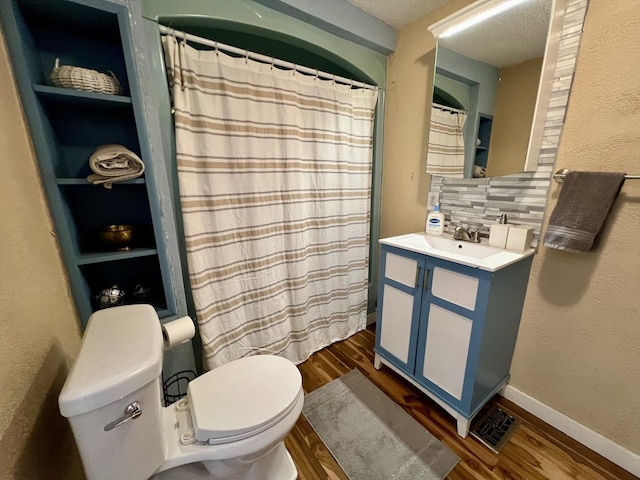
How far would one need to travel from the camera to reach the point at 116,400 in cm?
62

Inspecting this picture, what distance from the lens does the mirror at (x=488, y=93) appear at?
1.21 meters

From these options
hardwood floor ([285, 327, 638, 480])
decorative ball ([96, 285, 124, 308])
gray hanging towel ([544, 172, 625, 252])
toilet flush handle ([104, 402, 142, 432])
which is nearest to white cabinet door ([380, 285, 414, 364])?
hardwood floor ([285, 327, 638, 480])

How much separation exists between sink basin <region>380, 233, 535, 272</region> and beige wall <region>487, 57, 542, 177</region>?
1.40 feet

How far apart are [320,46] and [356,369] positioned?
2103mm

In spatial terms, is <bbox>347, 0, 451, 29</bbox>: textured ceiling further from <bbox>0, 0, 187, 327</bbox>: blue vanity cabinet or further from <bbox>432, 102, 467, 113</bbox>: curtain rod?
<bbox>0, 0, 187, 327</bbox>: blue vanity cabinet

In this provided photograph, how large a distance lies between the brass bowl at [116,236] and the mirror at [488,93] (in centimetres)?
174

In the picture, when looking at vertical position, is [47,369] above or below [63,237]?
below

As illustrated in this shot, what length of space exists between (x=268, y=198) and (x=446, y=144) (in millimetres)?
1198

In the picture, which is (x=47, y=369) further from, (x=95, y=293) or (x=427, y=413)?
(x=427, y=413)

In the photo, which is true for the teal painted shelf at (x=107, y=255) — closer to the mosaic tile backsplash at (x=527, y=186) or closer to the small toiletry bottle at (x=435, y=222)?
the small toiletry bottle at (x=435, y=222)

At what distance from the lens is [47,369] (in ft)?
2.44

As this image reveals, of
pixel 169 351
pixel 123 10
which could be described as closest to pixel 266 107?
pixel 123 10

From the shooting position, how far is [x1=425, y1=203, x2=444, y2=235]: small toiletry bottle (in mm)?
1641

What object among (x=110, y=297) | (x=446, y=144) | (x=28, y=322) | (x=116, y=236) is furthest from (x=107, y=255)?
(x=446, y=144)
